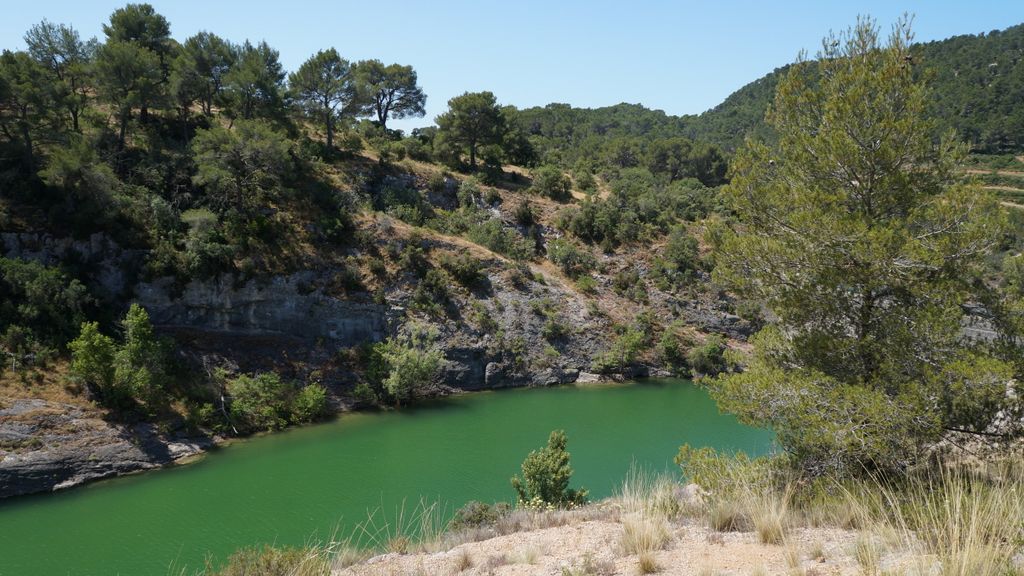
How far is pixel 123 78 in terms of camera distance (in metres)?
29.0

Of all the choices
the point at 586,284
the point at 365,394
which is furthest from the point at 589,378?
the point at 365,394

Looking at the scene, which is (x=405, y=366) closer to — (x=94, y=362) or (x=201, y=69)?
(x=94, y=362)

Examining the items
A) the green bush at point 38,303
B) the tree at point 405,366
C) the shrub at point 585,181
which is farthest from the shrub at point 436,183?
the green bush at point 38,303

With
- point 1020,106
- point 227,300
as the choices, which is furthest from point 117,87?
point 1020,106

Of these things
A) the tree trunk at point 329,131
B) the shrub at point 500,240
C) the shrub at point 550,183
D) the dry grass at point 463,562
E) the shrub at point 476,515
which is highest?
the tree trunk at point 329,131

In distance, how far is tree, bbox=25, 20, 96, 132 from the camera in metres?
29.8

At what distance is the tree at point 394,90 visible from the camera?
1843 inches

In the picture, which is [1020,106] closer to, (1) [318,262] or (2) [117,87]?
(1) [318,262]

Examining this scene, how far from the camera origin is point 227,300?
2772 centimetres

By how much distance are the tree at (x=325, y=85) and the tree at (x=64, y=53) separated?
38.1ft

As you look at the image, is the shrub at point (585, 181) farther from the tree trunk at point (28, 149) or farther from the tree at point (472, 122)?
the tree trunk at point (28, 149)

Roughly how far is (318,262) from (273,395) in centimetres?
906

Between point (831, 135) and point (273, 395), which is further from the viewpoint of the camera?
point (273, 395)

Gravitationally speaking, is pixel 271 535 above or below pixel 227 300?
below
